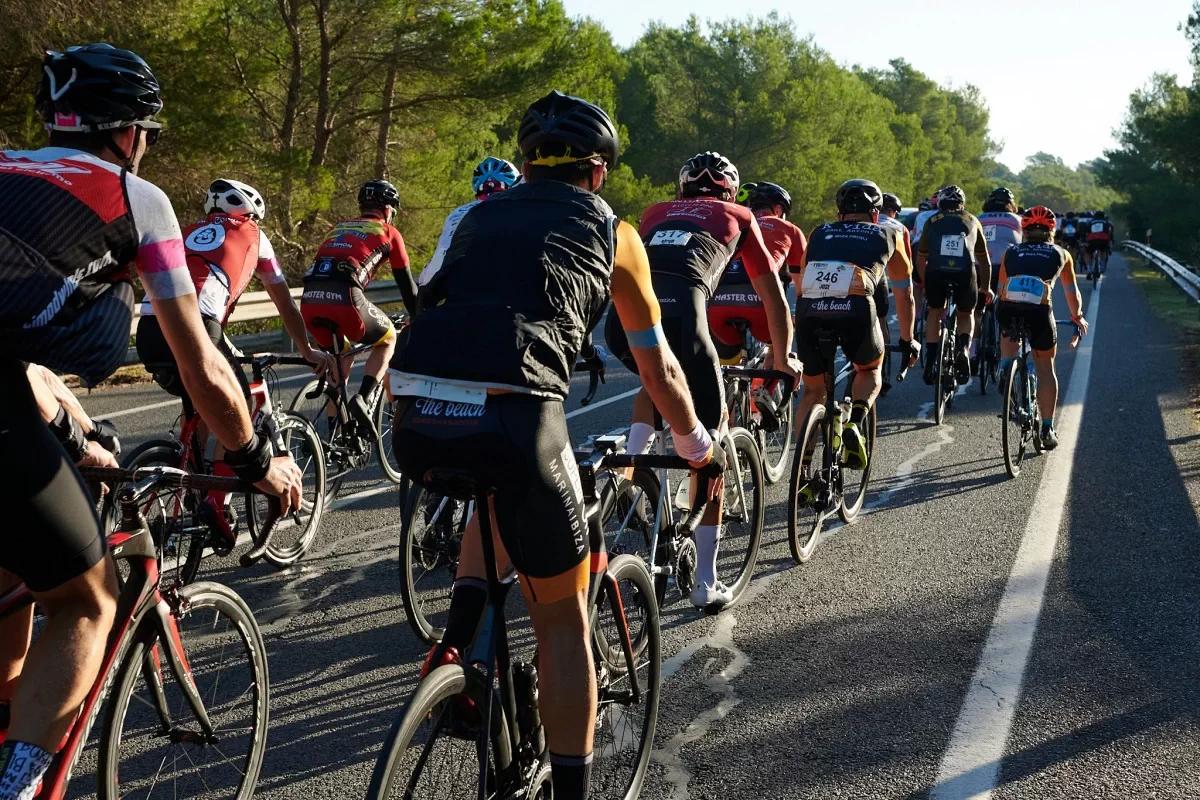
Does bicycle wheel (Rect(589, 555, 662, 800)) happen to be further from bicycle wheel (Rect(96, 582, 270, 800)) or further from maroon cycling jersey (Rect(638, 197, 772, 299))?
maroon cycling jersey (Rect(638, 197, 772, 299))

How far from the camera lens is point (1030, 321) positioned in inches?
370

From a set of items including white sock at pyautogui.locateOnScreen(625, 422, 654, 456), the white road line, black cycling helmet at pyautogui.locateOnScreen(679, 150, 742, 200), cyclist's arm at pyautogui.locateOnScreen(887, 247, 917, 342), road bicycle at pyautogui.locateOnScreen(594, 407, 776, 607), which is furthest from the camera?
cyclist's arm at pyautogui.locateOnScreen(887, 247, 917, 342)

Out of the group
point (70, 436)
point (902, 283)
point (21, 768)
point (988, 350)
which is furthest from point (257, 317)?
point (21, 768)

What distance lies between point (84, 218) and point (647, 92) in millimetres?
50687

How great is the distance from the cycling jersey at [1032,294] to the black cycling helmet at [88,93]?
Answer: 7.96m

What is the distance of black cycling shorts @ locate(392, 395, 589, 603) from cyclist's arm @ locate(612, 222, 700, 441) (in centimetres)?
45

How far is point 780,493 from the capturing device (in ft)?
27.6

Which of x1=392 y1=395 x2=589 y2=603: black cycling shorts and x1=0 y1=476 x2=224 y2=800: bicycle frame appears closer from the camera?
x1=0 y1=476 x2=224 y2=800: bicycle frame

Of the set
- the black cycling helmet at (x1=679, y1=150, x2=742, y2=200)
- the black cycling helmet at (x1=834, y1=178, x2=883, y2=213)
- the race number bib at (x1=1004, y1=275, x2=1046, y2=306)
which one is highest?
the black cycling helmet at (x1=679, y1=150, x2=742, y2=200)

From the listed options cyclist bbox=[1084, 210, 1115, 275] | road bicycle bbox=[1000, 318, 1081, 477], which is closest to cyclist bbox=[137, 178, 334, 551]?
road bicycle bbox=[1000, 318, 1081, 477]

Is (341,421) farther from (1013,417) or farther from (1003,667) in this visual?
(1013,417)

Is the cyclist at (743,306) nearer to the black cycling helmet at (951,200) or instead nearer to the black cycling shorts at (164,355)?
the black cycling shorts at (164,355)

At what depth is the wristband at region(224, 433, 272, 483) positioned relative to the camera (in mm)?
2771

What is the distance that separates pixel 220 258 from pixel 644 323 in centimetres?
354
